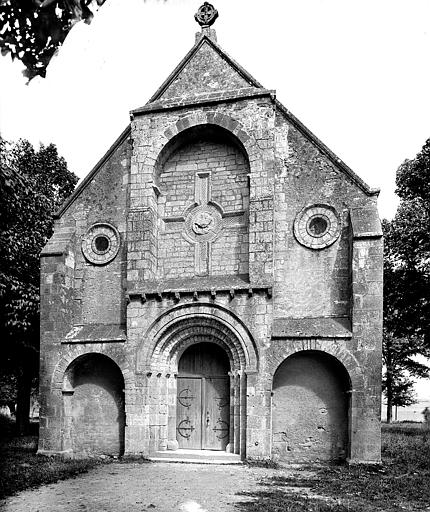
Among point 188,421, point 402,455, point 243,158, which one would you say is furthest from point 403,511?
point 243,158

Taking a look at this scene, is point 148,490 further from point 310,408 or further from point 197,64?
point 197,64

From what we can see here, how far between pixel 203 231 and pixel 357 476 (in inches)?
287

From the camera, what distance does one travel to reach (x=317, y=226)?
49.0ft

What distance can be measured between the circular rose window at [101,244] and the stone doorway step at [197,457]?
5457 millimetres

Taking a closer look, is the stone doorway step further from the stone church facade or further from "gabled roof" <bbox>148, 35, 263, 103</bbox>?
"gabled roof" <bbox>148, 35, 263, 103</bbox>

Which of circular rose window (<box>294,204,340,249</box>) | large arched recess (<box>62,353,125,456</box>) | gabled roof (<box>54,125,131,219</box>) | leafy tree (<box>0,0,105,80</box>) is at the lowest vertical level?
large arched recess (<box>62,353,125,456</box>)

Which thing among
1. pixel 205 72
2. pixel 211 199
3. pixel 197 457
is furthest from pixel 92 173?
pixel 197 457

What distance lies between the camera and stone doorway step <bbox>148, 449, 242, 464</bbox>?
13.7 m

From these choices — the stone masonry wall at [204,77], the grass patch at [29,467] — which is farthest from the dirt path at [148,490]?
the stone masonry wall at [204,77]

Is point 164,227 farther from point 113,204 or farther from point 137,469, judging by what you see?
point 137,469

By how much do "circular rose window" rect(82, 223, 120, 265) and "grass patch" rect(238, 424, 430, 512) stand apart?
7578mm

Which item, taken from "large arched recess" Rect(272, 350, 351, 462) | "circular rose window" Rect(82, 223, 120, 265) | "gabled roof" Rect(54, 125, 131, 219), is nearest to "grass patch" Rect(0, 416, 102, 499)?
"large arched recess" Rect(272, 350, 351, 462)

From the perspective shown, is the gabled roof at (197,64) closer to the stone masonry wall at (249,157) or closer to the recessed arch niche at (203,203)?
the stone masonry wall at (249,157)

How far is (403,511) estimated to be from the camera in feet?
30.3
